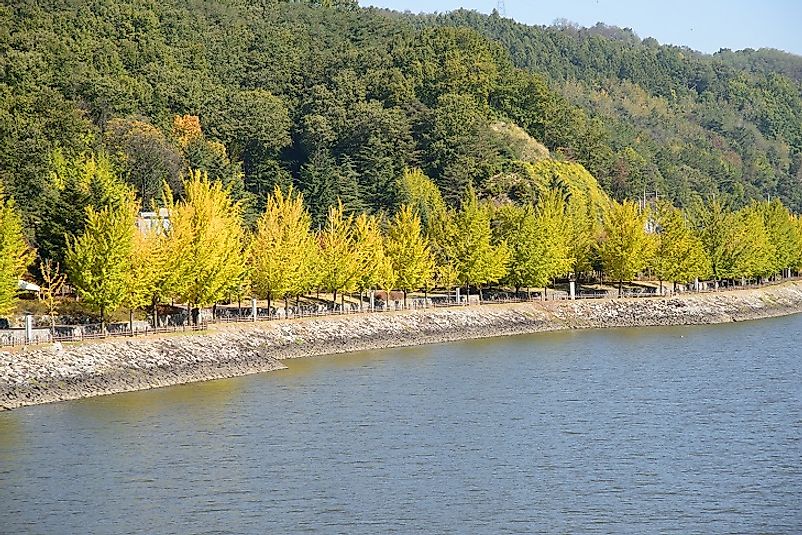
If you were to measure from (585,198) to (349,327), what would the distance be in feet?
188

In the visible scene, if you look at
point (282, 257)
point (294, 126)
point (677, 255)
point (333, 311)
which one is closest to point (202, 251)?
point (282, 257)

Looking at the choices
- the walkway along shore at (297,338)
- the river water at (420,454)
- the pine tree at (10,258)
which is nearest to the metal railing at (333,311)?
the walkway along shore at (297,338)

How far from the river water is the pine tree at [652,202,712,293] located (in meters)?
30.0

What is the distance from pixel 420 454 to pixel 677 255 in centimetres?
5094

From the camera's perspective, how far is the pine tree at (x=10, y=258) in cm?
4622

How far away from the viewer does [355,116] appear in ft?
350

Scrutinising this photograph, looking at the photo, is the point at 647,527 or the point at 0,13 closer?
the point at 647,527

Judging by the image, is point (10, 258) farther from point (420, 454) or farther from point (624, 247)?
point (624, 247)

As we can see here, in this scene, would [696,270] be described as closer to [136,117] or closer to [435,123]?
[435,123]

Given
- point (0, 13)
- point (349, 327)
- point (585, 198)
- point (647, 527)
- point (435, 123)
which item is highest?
point (0, 13)

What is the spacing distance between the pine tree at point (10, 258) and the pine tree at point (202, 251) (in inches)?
243

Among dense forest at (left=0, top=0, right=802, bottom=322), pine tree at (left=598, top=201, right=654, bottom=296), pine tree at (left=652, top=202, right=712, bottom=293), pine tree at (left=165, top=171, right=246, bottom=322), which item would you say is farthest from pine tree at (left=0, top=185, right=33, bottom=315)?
pine tree at (left=652, top=202, right=712, bottom=293)

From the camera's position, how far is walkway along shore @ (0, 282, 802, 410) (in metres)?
40.8

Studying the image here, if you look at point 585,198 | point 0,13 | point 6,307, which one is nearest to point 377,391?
point 6,307
